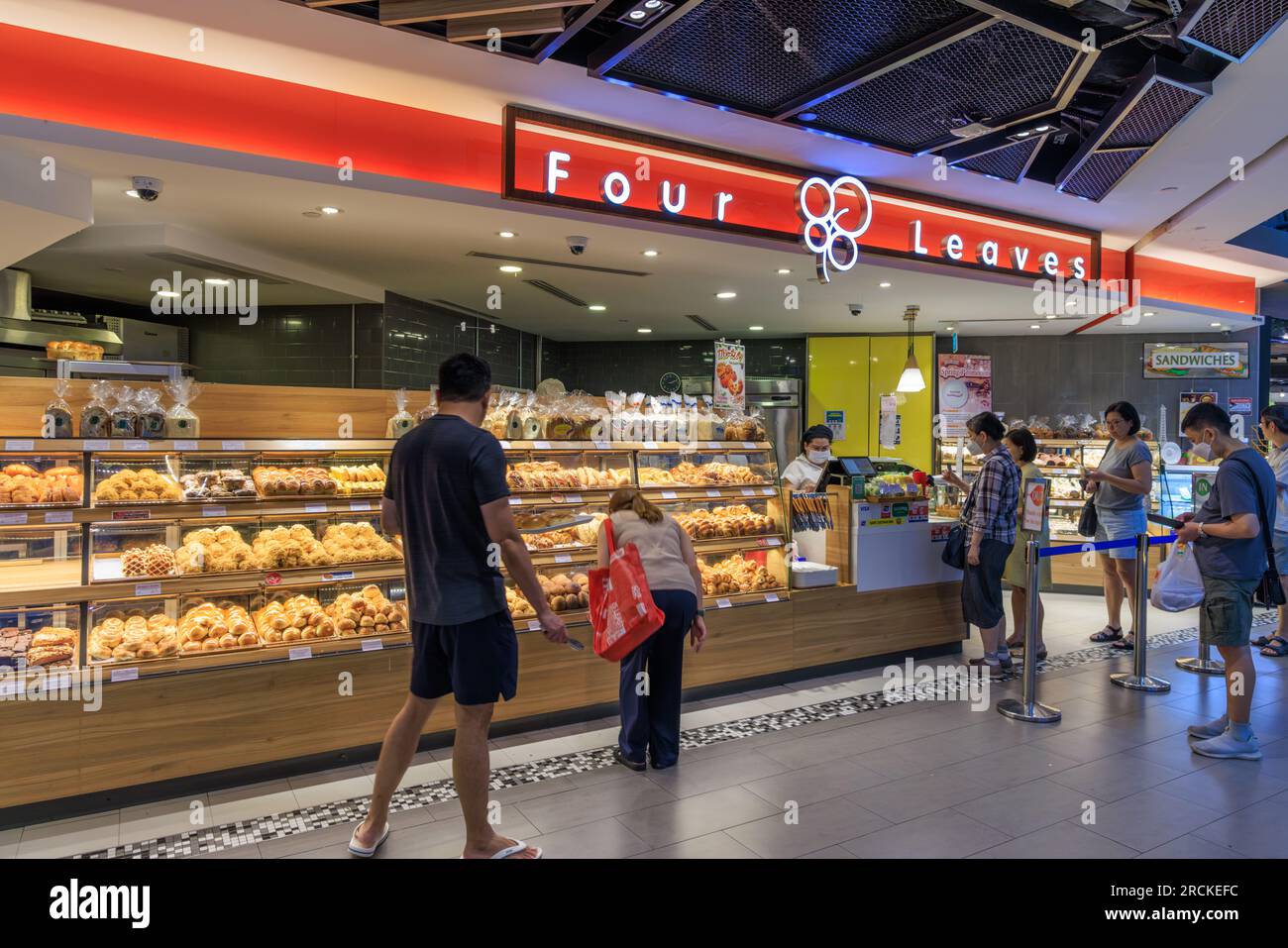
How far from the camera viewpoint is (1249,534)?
13.9 ft

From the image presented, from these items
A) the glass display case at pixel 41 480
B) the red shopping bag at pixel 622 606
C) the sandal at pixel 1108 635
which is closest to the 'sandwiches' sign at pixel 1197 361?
the sandal at pixel 1108 635

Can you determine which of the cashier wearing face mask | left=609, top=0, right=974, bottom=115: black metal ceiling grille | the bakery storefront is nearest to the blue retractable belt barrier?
the bakery storefront

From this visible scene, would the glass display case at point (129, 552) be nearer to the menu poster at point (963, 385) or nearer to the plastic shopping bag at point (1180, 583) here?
the plastic shopping bag at point (1180, 583)

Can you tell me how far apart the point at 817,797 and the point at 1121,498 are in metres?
4.52

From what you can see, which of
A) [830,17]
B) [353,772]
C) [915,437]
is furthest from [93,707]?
[915,437]

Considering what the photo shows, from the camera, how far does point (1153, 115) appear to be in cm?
520

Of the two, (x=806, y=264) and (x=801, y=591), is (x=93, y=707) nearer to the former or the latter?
(x=801, y=591)

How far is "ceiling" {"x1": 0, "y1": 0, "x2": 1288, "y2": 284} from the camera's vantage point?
13.0 ft

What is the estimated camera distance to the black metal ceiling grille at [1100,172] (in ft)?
19.7

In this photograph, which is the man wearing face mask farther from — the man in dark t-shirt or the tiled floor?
the man in dark t-shirt

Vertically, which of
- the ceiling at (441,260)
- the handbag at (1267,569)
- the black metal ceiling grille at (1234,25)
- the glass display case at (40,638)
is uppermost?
the black metal ceiling grille at (1234,25)

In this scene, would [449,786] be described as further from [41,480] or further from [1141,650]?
[1141,650]

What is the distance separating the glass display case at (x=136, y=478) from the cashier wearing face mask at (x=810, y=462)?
14.9 feet

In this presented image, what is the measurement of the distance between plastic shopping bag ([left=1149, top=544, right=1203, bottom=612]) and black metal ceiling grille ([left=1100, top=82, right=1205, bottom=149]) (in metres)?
2.75
